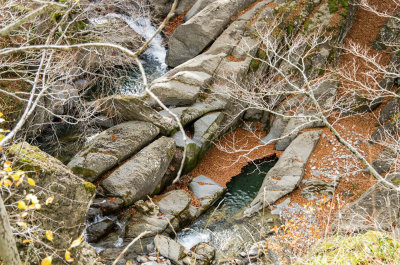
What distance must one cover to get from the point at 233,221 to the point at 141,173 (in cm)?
362

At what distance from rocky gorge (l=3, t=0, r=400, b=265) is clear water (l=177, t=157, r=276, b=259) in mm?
68

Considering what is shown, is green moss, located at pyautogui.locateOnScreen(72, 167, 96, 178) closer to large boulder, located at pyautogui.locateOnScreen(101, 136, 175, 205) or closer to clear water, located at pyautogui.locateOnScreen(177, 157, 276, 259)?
large boulder, located at pyautogui.locateOnScreen(101, 136, 175, 205)

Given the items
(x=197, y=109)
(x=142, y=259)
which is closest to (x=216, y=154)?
(x=197, y=109)

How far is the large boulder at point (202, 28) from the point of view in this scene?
19125mm

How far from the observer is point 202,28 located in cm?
1898

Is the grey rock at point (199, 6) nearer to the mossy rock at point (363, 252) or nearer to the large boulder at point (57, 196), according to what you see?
the large boulder at point (57, 196)

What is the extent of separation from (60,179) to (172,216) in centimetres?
537

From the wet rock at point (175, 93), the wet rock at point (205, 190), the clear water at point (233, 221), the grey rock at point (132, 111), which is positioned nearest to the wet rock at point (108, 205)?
the clear water at point (233, 221)

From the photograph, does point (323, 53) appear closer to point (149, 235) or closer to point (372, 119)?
point (372, 119)

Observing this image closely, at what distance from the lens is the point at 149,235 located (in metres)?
10.8

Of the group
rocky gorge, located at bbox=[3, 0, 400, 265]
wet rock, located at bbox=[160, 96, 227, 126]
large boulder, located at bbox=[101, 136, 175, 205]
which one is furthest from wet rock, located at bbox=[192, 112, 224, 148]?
large boulder, located at bbox=[101, 136, 175, 205]

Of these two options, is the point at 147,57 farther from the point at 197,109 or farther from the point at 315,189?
the point at 315,189

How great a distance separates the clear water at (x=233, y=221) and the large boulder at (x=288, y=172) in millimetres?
526

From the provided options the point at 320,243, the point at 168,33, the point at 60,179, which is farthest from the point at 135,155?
the point at 168,33
